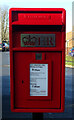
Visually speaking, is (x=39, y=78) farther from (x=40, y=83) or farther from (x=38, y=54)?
(x=38, y=54)

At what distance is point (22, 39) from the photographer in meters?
3.62

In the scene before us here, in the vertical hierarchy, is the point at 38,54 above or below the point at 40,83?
above

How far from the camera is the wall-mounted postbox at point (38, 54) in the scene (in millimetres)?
3590

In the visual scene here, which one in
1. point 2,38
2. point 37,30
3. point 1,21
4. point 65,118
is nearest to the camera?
point 37,30

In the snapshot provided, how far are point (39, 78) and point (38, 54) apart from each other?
12.9 inches

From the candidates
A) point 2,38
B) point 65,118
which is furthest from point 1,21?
point 65,118

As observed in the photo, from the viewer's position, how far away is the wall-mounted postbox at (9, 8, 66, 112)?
Answer: 3.59m

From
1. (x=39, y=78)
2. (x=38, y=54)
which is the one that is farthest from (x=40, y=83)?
(x=38, y=54)

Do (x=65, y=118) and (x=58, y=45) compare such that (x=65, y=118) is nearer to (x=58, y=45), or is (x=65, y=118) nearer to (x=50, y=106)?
(x=50, y=106)

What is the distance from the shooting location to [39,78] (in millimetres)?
3643

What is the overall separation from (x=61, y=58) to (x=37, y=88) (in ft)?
1.73

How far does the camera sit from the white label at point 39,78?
3641 mm

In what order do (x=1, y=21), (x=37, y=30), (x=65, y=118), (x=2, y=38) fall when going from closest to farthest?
(x=37, y=30) < (x=65, y=118) < (x=1, y=21) < (x=2, y=38)

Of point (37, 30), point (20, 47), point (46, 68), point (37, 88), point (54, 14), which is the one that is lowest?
point (37, 88)
